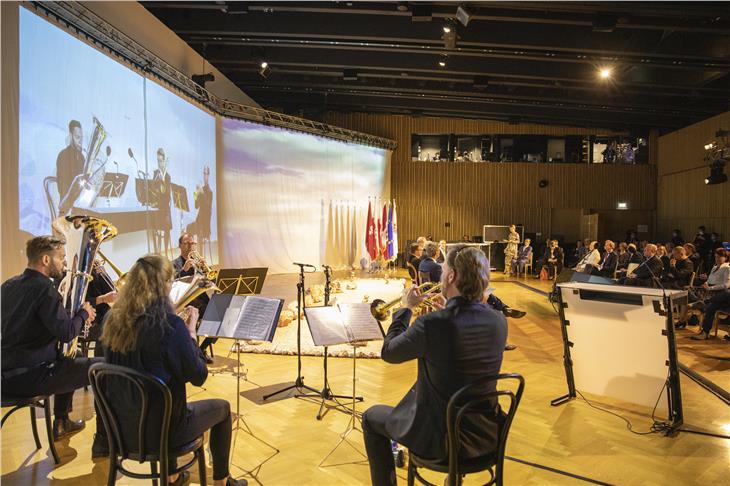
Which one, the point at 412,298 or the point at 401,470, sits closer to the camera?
the point at 412,298

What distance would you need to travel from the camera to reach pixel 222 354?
5.61 metres

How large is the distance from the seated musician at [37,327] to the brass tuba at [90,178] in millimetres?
1970

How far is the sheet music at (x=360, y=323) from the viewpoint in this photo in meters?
3.37

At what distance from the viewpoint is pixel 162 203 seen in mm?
6836

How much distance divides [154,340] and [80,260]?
149 cm

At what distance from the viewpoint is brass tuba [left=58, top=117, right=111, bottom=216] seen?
4.74 meters

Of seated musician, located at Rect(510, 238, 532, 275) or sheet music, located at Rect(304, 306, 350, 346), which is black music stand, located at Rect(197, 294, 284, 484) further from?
seated musician, located at Rect(510, 238, 532, 275)

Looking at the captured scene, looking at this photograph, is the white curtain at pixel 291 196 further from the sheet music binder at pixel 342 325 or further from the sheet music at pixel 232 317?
the sheet music binder at pixel 342 325

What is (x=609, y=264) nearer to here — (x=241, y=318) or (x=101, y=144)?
(x=241, y=318)

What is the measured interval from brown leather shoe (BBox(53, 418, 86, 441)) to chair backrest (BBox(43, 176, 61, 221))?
1931 mm

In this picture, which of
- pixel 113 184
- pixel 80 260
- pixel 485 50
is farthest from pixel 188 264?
pixel 485 50

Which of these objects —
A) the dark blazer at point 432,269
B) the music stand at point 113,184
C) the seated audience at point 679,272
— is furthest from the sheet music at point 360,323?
the seated audience at point 679,272

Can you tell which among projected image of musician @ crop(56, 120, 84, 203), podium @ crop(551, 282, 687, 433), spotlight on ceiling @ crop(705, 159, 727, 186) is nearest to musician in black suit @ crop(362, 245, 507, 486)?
podium @ crop(551, 282, 687, 433)

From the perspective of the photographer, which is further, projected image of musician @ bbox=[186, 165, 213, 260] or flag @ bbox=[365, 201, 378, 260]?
flag @ bbox=[365, 201, 378, 260]
